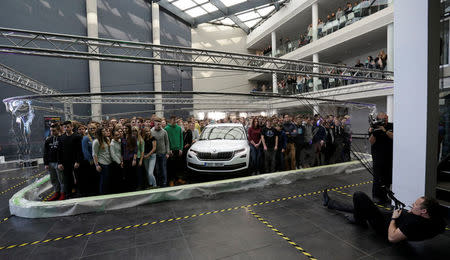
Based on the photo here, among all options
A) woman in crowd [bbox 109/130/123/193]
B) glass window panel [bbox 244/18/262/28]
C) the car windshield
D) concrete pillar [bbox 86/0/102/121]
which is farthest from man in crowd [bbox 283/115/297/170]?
glass window panel [bbox 244/18/262/28]

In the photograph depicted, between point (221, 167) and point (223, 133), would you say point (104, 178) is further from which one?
point (223, 133)

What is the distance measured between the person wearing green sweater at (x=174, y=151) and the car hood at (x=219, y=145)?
409 millimetres

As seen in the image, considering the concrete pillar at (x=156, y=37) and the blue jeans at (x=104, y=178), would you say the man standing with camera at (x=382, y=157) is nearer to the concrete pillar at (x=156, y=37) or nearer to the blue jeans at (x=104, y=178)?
the blue jeans at (x=104, y=178)

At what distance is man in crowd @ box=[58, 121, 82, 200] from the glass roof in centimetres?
Result: 1896

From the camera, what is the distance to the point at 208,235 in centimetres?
313

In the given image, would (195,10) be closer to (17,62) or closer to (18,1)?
(18,1)

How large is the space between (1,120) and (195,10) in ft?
57.1

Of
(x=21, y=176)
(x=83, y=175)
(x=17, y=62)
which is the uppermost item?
(x=17, y=62)

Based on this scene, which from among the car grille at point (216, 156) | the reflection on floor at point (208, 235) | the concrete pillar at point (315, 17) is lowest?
the reflection on floor at point (208, 235)

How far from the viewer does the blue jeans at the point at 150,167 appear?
506 cm

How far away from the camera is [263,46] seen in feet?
92.3

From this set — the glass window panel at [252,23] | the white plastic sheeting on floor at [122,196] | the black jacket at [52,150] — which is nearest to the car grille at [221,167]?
the white plastic sheeting on floor at [122,196]

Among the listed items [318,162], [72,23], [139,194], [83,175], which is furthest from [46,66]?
[318,162]

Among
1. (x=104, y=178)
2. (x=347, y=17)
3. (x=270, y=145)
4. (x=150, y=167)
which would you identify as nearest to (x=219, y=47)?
(x=347, y=17)
